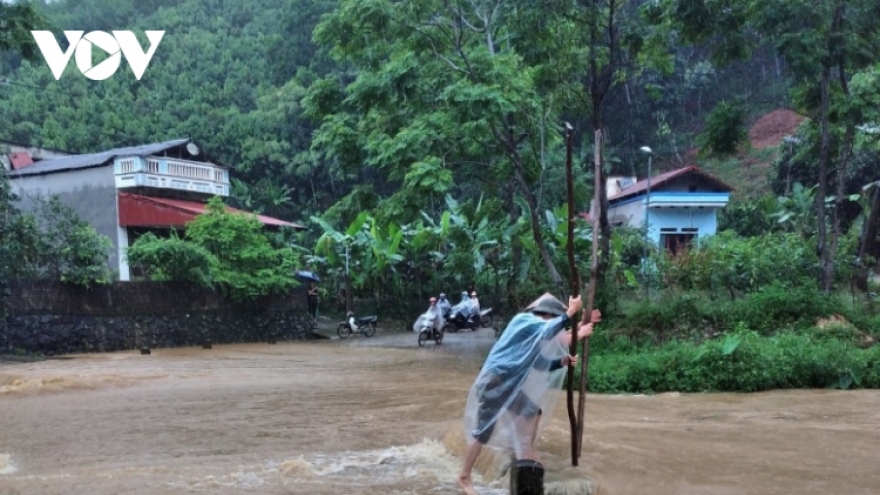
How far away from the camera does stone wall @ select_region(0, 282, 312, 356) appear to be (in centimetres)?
1759

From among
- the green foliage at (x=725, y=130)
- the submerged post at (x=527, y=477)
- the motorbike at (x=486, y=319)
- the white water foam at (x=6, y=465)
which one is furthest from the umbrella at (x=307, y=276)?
the submerged post at (x=527, y=477)

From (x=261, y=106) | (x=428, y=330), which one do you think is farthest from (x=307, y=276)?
(x=261, y=106)

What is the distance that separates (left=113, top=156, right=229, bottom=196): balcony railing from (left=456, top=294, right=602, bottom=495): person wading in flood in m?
21.7

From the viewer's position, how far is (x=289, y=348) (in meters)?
20.8

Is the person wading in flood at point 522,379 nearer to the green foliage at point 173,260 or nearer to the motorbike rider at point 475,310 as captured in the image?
the green foliage at point 173,260

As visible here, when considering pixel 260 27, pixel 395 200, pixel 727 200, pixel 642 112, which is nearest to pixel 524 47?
pixel 395 200

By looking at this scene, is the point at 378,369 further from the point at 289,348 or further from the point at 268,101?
the point at 268,101

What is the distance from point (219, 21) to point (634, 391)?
135 feet

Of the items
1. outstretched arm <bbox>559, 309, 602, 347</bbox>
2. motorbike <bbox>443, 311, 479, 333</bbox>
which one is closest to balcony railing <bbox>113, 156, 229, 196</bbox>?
motorbike <bbox>443, 311, 479, 333</bbox>

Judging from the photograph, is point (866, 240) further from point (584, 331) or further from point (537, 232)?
point (584, 331)

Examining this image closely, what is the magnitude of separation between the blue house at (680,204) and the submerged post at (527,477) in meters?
27.2

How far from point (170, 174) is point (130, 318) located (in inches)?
334

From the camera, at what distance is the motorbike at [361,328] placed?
949 inches

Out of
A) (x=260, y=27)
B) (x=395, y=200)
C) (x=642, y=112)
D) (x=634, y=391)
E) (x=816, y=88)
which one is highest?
(x=260, y=27)
